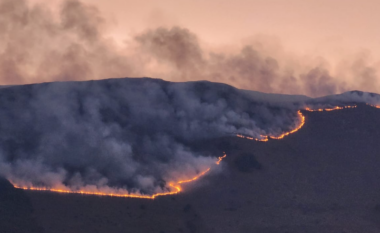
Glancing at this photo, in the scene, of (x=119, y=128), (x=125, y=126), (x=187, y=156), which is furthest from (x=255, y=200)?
(x=125, y=126)

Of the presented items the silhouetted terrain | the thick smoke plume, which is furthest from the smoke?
the silhouetted terrain

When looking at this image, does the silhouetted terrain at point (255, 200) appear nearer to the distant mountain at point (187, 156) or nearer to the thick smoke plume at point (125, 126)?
the distant mountain at point (187, 156)

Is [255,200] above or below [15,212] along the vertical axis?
above

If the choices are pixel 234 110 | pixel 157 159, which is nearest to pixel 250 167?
pixel 157 159

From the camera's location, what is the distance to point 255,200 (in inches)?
2621

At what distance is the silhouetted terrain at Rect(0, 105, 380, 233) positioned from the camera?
198 ft

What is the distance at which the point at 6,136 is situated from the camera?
7581cm

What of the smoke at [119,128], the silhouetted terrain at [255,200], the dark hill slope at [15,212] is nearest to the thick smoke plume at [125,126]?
the smoke at [119,128]

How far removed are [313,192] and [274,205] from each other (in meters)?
6.18

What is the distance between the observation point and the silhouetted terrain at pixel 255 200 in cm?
6028

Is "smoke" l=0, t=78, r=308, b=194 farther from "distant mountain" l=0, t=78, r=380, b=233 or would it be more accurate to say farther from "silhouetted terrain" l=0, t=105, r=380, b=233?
"silhouetted terrain" l=0, t=105, r=380, b=233

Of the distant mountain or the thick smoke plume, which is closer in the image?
A: the distant mountain

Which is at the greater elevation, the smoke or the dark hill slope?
the smoke

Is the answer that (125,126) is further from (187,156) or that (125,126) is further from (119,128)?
(187,156)
